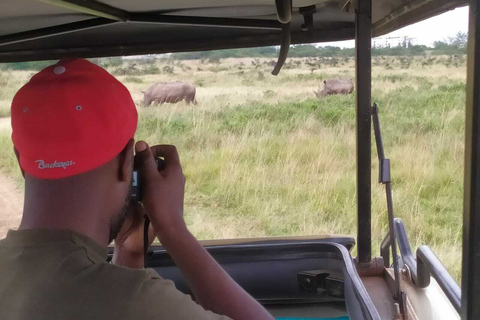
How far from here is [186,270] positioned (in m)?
0.93

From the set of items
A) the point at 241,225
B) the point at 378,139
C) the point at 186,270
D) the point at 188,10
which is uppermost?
the point at 188,10

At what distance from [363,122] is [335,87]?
7993 mm

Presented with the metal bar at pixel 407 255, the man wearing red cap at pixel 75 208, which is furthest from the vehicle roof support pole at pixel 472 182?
the metal bar at pixel 407 255

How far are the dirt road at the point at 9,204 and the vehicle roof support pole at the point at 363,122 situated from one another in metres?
3.82

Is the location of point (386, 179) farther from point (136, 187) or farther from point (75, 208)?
point (75, 208)

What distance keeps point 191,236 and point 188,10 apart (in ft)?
2.73

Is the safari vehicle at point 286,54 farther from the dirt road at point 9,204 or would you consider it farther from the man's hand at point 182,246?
the dirt road at point 9,204

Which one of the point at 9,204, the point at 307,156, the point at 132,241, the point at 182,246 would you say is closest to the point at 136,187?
the point at 182,246

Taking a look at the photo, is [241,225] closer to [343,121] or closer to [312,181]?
[312,181]

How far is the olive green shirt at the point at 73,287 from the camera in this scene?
0.73 metres

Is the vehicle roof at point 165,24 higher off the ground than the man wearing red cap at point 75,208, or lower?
higher

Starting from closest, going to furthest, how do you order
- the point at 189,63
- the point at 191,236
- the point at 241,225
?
the point at 191,236, the point at 241,225, the point at 189,63

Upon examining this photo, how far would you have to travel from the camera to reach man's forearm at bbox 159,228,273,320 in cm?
90

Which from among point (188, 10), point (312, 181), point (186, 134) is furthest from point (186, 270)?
point (186, 134)
